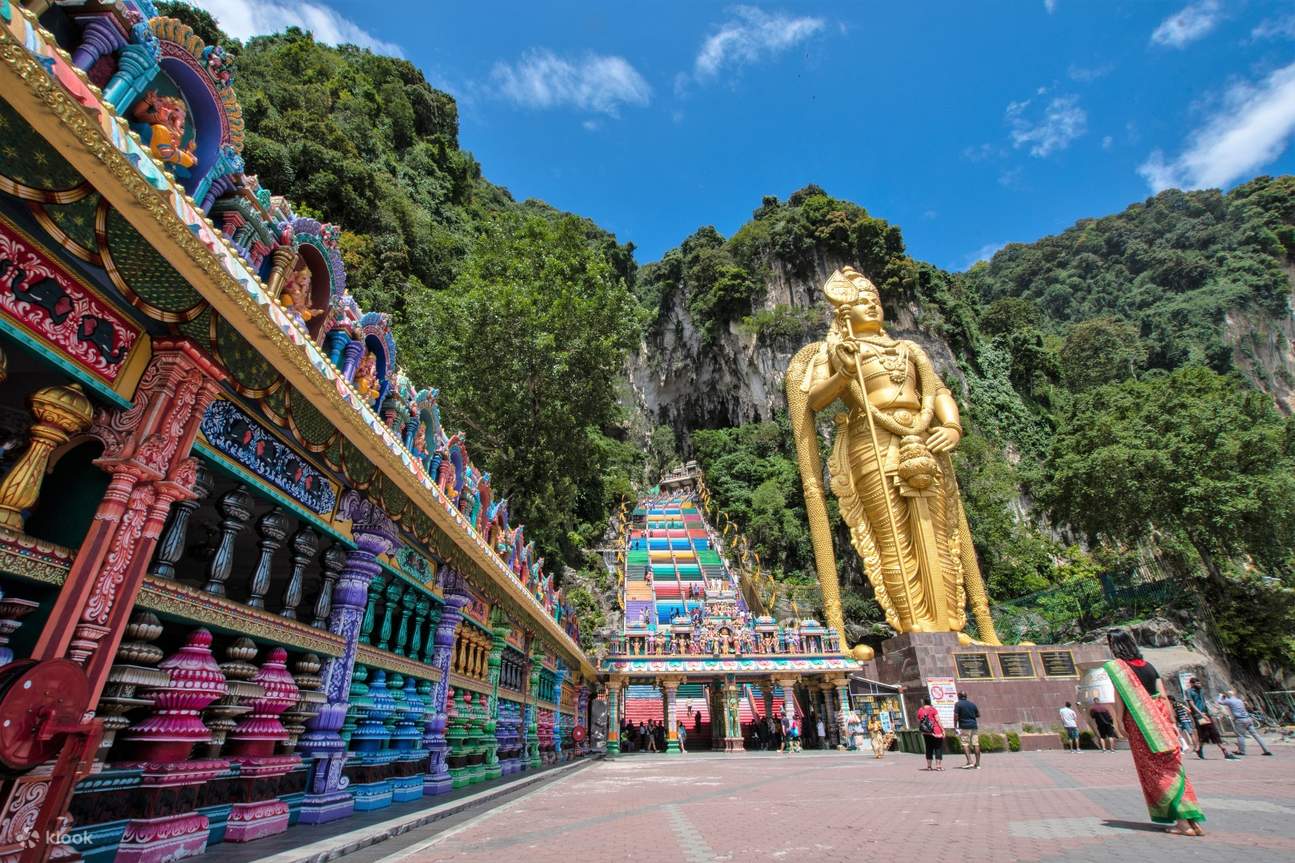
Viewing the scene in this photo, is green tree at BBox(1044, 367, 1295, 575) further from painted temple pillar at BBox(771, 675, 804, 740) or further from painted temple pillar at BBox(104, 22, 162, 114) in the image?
painted temple pillar at BBox(104, 22, 162, 114)

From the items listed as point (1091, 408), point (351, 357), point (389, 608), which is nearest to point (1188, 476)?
point (1091, 408)

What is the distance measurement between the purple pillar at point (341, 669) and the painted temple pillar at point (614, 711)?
12.0 m

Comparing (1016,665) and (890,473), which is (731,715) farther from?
(890,473)

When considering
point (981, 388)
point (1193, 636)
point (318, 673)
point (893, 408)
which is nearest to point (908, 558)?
point (893, 408)

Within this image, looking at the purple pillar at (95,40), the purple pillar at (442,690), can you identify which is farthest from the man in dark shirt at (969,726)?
the purple pillar at (95,40)

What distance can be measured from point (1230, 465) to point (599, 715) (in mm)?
18975

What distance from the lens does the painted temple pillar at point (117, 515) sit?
1.88m

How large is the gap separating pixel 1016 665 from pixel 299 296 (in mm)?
14112

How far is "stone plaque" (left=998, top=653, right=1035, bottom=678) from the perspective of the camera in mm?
12477

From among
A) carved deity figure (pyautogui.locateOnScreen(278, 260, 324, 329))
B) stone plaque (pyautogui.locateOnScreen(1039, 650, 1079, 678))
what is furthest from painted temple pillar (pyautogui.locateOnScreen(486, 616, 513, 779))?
stone plaque (pyautogui.locateOnScreen(1039, 650, 1079, 678))

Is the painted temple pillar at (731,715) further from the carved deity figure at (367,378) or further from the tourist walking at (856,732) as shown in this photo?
the carved deity figure at (367,378)

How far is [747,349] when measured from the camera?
4422 centimetres

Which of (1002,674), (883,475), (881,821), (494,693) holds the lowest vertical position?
(881,821)

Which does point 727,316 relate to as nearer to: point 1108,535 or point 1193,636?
point 1108,535
